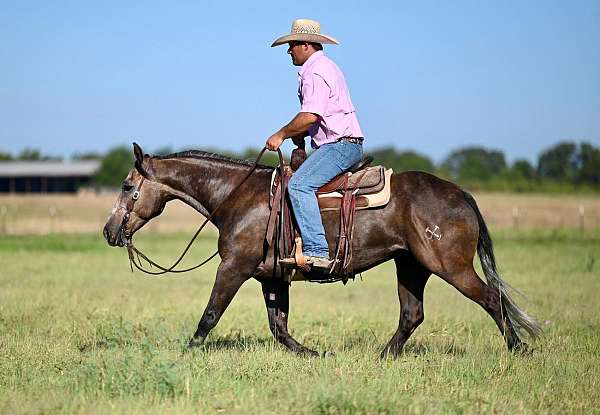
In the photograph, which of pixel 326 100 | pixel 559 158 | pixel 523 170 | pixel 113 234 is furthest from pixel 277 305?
pixel 523 170

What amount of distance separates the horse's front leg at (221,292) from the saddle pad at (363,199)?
1087mm

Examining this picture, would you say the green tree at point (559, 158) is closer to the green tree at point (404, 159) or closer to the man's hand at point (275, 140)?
the man's hand at point (275, 140)

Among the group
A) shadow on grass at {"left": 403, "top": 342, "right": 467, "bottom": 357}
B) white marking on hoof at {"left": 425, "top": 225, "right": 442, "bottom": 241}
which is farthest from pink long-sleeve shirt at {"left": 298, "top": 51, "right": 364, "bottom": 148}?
shadow on grass at {"left": 403, "top": 342, "right": 467, "bottom": 357}

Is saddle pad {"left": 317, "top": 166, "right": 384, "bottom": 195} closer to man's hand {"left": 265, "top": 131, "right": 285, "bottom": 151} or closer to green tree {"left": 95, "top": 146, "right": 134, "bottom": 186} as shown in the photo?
man's hand {"left": 265, "top": 131, "right": 285, "bottom": 151}

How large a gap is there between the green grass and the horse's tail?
0.96 feet

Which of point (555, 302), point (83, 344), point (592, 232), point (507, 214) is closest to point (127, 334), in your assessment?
point (83, 344)

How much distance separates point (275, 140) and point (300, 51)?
0.99 meters

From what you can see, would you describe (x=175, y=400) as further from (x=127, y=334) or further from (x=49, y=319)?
(x=49, y=319)

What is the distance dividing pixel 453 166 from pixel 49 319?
8333cm

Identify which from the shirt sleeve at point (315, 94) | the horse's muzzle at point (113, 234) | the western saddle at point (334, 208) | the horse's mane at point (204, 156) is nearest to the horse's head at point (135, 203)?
the horse's muzzle at point (113, 234)

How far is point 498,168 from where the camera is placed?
79375 millimetres

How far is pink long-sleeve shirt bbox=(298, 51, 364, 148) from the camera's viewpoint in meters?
8.62

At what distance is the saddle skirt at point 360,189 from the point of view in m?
8.84

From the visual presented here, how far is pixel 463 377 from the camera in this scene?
7609 millimetres
